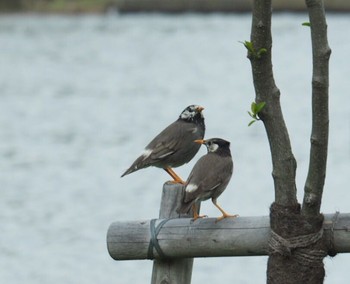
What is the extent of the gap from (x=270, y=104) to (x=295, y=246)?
1.92ft

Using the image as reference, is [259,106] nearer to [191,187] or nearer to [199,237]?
[199,237]

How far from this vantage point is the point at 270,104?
4.62m

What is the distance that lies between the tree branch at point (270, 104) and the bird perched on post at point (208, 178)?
765 mm

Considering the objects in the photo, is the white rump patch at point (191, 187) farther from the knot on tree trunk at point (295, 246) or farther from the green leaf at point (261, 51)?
the green leaf at point (261, 51)

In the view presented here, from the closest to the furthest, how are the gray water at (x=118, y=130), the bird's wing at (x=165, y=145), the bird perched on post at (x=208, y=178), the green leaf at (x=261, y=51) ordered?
the green leaf at (x=261, y=51), the bird perched on post at (x=208, y=178), the bird's wing at (x=165, y=145), the gray water at (x=118, y=130)

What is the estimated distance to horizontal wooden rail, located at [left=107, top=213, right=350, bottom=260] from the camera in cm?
491

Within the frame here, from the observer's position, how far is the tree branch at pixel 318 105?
4.28 m

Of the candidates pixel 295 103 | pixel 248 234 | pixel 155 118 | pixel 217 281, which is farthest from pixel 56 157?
pixel 248 234

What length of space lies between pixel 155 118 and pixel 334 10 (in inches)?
1373

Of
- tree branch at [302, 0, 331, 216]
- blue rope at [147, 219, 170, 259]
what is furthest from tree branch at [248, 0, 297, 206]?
blue rope at [147, 219, 170, 259]

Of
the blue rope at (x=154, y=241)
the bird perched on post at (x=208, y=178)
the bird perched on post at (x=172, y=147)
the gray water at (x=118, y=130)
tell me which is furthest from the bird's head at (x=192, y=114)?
the gray water at (x=118, y=130)

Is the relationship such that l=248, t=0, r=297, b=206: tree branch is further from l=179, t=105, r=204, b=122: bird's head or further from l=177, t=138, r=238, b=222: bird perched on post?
l=179, t=105, r=204, b=122: bird's head

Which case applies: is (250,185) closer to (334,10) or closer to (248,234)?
(248,234)

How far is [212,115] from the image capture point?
90.0 feet
